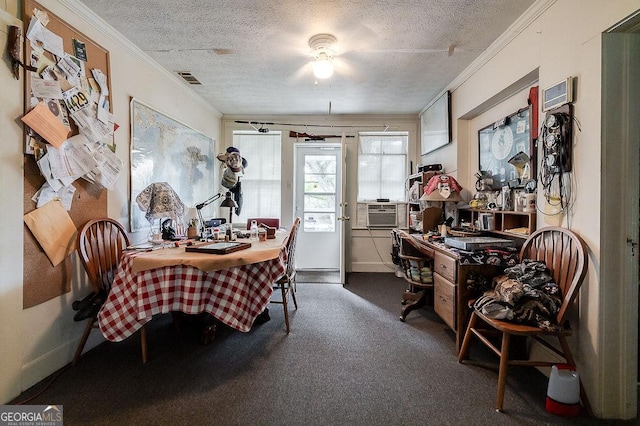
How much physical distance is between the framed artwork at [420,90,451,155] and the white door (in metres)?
1.28

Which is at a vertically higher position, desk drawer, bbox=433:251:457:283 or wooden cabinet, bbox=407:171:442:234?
wooden cabinet, bbox=407:171:442:234

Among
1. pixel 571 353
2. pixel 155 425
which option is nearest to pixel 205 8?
pixel 155 425

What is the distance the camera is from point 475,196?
9.35 feet

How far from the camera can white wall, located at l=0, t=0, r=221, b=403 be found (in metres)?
1.49

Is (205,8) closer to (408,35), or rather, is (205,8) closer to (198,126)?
(408,35)

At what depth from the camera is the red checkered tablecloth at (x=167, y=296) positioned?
1.70 meters

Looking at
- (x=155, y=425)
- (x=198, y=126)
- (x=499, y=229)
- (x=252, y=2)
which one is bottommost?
(x=155, y=425)

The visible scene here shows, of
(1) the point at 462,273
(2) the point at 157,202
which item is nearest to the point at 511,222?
(1) the point at 462,273

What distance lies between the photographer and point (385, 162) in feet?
14.3

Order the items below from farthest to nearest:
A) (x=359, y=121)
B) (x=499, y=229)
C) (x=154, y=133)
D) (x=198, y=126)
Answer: (x=359, y=121), (x=198, y=126), (x=154, y=133), (x=499, y=229)

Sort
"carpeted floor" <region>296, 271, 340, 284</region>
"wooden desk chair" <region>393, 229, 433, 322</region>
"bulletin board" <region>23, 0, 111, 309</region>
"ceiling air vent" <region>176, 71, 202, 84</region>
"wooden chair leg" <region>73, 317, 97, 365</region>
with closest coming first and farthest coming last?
"bulletin board" <region>23, 0, 111, 309</region>, "wooden chair leg" <region>73, 317, 97, 365</region>, "wooden desk chair" <region>393, 229, 433, 322</region>, "ceiling air vent" <region>176, 71, 202, 84</region>, "carpeted floor" <region>296, 271, 340, 284</region>

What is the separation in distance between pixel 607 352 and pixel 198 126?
4.23 m

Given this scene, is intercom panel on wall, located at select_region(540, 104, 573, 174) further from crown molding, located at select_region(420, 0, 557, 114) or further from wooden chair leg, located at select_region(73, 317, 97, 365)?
wooden chair leg, located at select_region(73, 317, 97, 365)

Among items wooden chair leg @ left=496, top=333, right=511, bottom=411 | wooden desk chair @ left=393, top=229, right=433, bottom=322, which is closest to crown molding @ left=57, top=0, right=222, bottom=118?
wooden desk chair @ left=393, top=229, right=433, bottom=322
